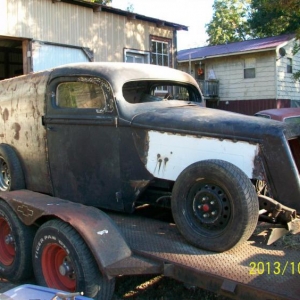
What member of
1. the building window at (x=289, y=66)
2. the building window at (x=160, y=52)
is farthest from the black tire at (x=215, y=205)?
the building window at (x=289, y=66)

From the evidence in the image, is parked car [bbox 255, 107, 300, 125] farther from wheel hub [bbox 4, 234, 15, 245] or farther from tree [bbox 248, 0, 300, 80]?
tree [bbox 248, 0, 300, 80]

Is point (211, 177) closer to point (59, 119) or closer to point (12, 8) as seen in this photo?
point (59, 119)

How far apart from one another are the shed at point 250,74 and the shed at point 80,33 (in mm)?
8187

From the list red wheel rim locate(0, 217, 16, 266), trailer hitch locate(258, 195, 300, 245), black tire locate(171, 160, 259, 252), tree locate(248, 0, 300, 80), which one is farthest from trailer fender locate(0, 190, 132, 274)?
tree locate(248, 0, 300, 80)

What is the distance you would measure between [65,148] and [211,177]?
5.87 ft

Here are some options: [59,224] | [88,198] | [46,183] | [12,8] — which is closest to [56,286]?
[59,224]

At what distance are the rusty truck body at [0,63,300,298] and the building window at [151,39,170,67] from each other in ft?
28.8

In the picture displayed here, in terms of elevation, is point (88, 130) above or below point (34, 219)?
above

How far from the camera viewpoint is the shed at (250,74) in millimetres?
21109

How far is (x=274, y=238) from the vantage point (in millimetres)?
3357

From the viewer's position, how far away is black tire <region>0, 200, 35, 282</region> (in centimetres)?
400

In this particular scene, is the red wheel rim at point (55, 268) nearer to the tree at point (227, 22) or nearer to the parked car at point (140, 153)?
the parked car at point (140, 153)

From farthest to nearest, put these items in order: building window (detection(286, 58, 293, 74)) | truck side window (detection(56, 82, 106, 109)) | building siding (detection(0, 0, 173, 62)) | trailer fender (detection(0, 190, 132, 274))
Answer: building window (detection(286, 58, 293, 74)), building siding (detection(0, 0, 173, 62)), truck side window (detection(56, 82, 106, 109)), trailer fender (detection(0, 190, 132, 274))

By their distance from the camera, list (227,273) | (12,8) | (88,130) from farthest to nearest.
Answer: (12,8)
(88,130)
(227,273)
